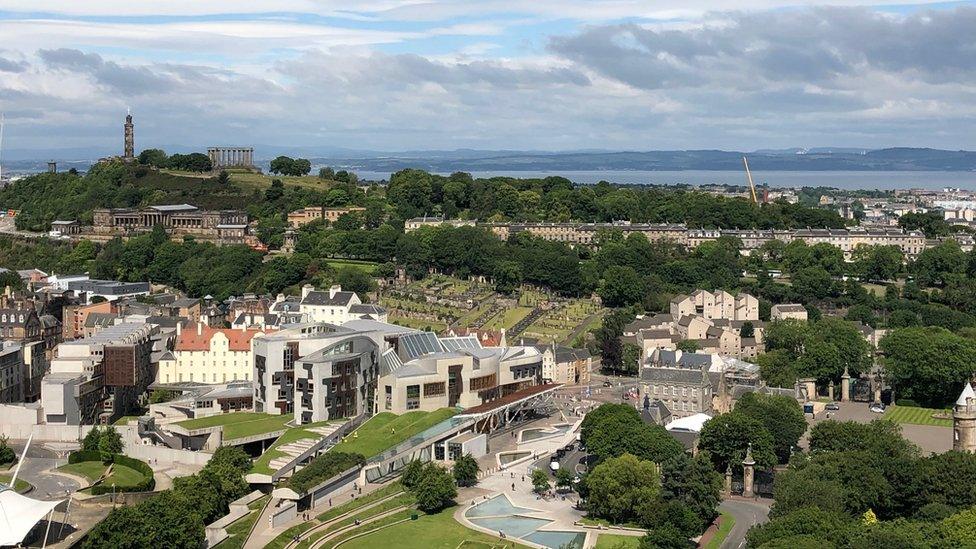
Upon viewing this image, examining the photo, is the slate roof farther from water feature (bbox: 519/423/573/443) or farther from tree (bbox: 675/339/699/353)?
water feature (bbox: 519/423/573/443)

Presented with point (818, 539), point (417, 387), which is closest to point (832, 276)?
point (417, 387)

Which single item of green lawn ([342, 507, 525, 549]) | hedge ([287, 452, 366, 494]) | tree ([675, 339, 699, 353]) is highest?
tree ([675, 339, 699, 353])

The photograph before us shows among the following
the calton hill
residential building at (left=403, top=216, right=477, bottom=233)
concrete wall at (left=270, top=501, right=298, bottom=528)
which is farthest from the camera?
residential building at (left=403, top=216, right=477, bottom=233)

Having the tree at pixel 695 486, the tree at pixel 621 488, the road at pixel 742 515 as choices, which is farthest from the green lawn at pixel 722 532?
the tree at pixel 621 488

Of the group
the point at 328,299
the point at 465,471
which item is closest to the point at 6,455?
the point at 465,471

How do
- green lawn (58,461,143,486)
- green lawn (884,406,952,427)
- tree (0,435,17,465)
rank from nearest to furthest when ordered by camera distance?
green lawn (58,461,143,486)
tree (0,435,17,465)
green lawn (884,406,952,427)

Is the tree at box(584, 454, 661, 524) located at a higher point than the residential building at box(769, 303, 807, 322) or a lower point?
lower

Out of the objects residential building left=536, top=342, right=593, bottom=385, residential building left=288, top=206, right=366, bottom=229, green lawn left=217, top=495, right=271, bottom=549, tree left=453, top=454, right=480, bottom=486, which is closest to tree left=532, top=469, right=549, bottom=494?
tree left=453, top=454, right=480, bottom=486

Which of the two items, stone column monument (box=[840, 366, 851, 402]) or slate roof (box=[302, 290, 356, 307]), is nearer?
stone column monument (box=[840, 366, 851, 402])
